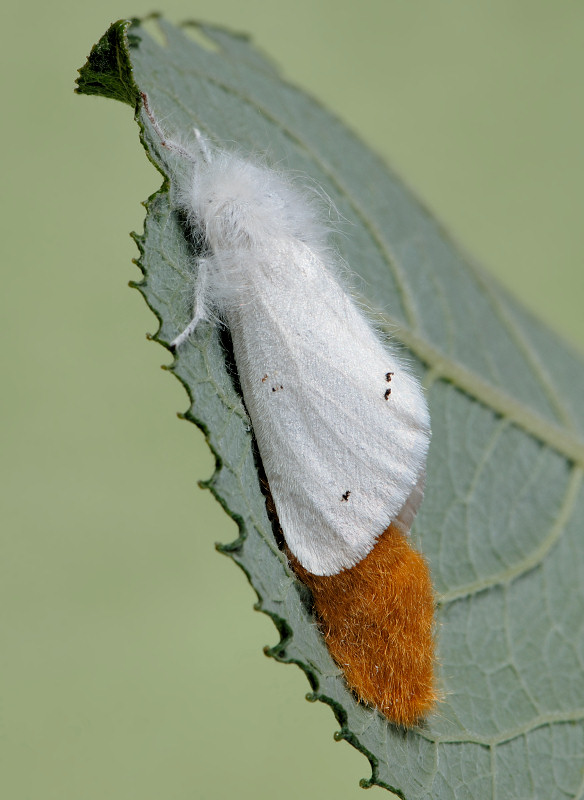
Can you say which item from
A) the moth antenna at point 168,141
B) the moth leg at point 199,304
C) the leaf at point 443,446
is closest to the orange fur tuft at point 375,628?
the leaf at point 443,446

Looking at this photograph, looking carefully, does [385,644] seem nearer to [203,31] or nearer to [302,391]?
[302,391]

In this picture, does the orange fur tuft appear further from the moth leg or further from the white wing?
the moth leg

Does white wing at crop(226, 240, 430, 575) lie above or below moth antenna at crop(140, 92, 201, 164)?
below

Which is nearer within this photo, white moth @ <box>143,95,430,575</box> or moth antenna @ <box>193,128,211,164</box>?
white moth @ <box>143,95,430,575</box>

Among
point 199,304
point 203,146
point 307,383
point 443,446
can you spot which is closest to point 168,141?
point 203,146

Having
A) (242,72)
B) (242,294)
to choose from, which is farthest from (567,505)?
(242,72)

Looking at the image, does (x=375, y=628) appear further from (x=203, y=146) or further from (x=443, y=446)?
(x=203, y=146)

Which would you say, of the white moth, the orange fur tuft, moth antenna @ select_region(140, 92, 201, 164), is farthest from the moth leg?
the orange fur tuft
